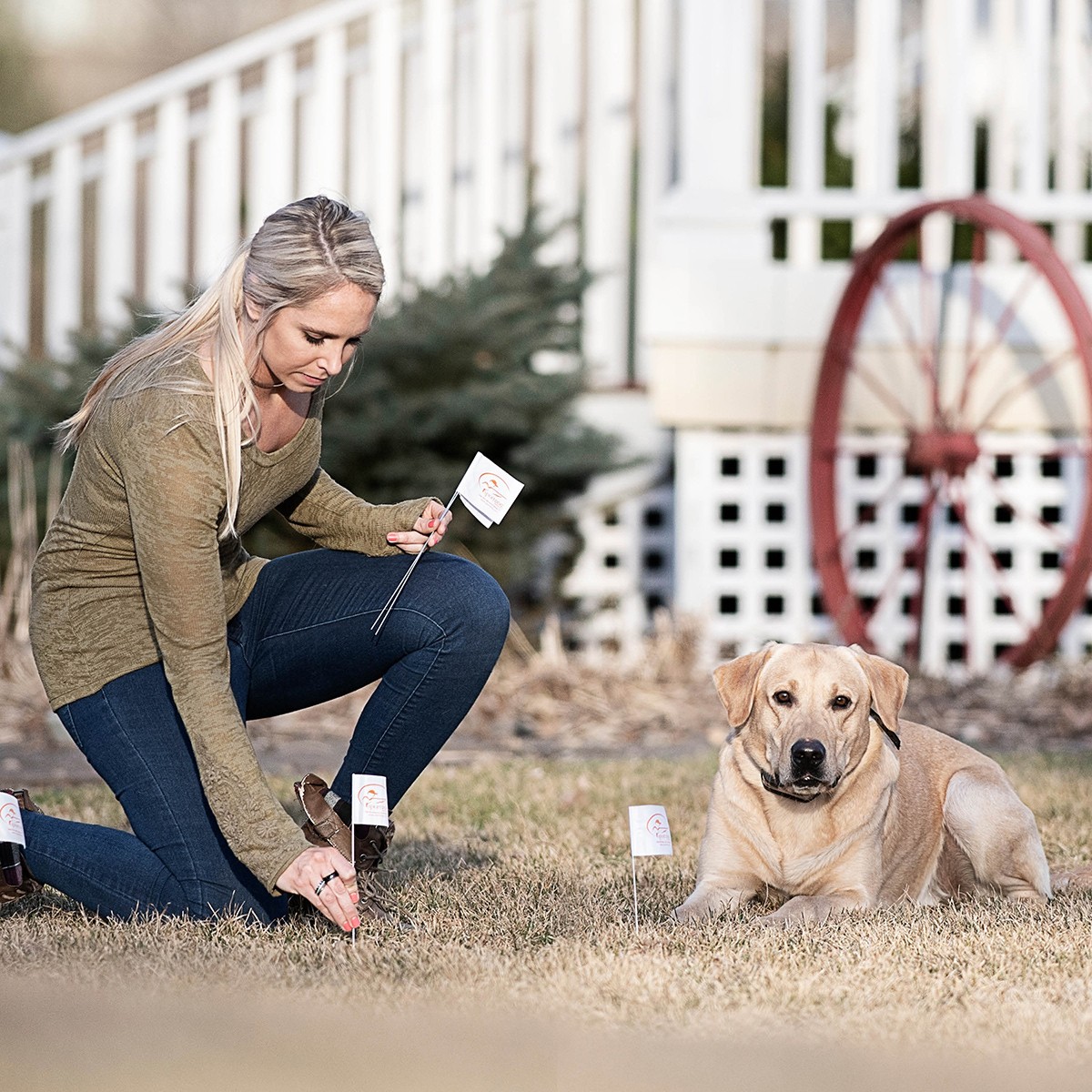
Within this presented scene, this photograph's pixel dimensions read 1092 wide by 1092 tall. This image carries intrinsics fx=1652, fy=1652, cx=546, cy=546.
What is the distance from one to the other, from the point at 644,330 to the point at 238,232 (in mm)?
2322

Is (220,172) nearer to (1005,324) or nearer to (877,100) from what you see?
(877,100)

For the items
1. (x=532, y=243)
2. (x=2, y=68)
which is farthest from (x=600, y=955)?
(x=2, y=68)

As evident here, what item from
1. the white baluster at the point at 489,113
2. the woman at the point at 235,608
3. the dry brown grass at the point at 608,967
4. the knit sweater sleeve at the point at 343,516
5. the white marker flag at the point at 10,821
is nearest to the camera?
the dry brown grass at the point at 608,967

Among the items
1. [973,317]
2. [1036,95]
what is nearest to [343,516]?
[973,317]

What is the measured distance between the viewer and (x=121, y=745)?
10.8 ft

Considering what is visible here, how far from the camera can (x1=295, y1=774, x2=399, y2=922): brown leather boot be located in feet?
10.5

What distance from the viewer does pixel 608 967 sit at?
2.84m

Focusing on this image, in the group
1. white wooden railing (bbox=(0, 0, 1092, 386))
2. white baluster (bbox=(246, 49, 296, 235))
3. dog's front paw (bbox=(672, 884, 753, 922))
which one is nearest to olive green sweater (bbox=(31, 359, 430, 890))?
dog's front paw (bbox=(672, 884, 753, 922))

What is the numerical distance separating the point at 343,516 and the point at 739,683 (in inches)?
37.2

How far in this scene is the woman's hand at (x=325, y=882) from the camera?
9.45ft

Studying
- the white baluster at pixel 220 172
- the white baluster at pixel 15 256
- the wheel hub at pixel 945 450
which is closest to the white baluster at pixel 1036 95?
the wheel hub at pixel 945 450

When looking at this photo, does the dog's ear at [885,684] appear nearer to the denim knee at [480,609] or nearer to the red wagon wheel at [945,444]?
the denim knee at [480,609]

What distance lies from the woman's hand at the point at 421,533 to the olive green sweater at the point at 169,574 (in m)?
0.24

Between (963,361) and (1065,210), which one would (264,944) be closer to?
(963,361)
